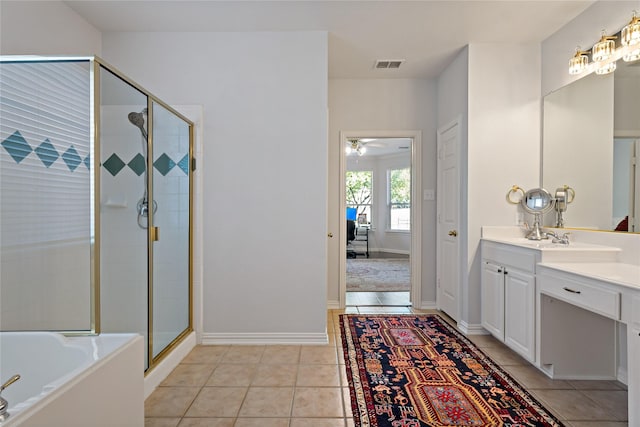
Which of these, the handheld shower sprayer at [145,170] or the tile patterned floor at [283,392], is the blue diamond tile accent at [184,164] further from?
the tile patterned floor at [283,392]

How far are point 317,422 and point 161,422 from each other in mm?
833

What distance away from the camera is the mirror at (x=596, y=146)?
217cm

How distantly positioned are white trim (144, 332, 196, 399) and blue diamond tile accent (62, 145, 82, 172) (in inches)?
52.4

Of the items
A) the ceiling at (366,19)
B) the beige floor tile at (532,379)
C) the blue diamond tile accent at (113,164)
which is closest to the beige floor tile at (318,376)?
the beige floor tile at (532,379)

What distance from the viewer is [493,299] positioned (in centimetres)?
284

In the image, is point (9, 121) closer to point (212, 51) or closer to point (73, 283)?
point (73, 283)

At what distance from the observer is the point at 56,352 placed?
1.49 m

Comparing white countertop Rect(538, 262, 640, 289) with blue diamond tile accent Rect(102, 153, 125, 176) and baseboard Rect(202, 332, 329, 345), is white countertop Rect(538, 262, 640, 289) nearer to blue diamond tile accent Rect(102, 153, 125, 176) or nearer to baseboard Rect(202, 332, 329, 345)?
baseboard Rect(202, 332, 329, 345)

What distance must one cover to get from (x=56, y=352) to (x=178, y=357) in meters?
1.14

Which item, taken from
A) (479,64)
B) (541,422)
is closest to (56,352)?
(541,422)

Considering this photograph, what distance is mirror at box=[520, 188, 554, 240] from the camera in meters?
2.87

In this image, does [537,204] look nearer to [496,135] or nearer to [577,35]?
[496,135]

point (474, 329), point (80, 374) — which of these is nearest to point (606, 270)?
point (474, 329)

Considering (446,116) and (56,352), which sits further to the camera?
(446,116)
